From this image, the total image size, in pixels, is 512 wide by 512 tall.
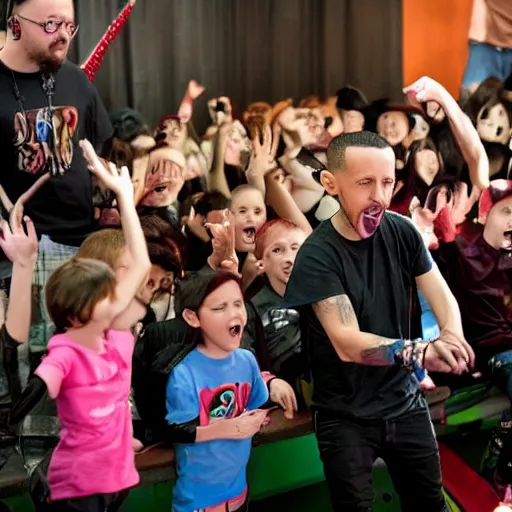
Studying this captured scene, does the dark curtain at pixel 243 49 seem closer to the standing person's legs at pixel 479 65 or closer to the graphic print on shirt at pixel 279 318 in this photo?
the standing person's legs at pixel 479 65

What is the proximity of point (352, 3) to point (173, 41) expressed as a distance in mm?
689

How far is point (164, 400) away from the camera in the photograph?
2029mm

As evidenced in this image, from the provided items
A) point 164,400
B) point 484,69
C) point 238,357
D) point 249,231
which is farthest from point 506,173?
point 164,400

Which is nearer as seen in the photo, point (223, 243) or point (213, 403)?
point (213, 403)

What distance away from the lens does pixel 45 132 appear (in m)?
1.83

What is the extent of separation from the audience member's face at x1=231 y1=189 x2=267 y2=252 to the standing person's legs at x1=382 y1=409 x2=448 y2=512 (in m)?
0.68

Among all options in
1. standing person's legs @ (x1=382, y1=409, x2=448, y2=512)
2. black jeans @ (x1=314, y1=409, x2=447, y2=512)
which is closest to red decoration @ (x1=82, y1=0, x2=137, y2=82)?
A: black jeans @ (x1=314, y1=409, x2=447, y2=512)

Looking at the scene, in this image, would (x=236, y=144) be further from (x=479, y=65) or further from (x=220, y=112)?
(x=479, y=65)

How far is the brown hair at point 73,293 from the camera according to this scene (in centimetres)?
182

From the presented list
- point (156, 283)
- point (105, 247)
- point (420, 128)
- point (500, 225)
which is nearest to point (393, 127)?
point (420, 128)

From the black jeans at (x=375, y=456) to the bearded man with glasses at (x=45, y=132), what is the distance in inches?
32.5

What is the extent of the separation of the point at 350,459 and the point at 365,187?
2.45ft

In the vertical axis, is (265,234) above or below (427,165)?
below

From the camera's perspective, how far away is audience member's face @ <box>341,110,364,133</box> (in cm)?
239
